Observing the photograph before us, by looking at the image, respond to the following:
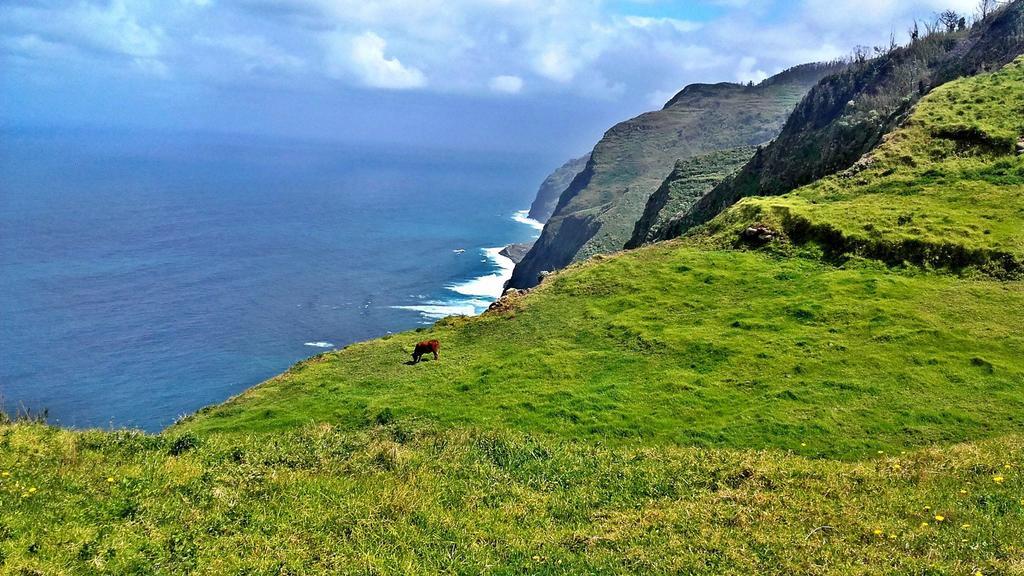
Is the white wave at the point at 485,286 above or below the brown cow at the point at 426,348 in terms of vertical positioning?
below

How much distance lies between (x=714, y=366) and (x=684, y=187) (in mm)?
90335

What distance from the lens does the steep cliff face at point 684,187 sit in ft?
305

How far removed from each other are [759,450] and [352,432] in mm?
14946

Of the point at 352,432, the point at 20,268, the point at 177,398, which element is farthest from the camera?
the point at 20,268

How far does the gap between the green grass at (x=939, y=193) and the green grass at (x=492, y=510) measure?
62.5 ft

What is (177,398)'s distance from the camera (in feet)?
303

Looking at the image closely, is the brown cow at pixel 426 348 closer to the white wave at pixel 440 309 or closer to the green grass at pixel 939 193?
the green grass at pixel 939 193

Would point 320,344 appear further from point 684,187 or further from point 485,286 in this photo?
point 684,187

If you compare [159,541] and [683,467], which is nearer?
[159,541]

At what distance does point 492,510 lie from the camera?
16.2m

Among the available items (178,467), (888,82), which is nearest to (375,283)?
(888,82)

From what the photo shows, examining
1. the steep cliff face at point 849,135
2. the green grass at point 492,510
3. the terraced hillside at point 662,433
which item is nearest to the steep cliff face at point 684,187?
the steep cliff face at point 849,135

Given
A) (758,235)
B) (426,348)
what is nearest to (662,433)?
(426,348)

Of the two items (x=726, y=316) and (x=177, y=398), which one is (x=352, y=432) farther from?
(x=177, y=398)
